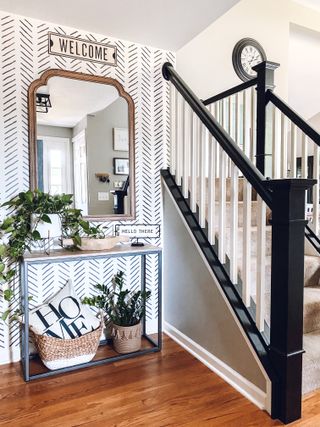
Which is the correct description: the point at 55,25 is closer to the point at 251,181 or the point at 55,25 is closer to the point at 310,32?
the point at 251,181

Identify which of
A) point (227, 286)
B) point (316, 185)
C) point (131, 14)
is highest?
point (131, 14)

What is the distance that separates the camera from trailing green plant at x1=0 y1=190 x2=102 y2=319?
2.05 m

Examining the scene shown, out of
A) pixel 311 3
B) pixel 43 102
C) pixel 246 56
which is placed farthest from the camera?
pixel 311 3

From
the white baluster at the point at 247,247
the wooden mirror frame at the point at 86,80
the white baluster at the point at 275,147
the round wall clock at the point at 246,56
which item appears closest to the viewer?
the white baluster at the point at 247,247

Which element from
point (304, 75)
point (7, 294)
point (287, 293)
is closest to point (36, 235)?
point (7, 294)

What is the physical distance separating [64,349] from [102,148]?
1369 mm

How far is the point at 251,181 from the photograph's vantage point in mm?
1729

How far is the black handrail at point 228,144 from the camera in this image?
1.67 meters

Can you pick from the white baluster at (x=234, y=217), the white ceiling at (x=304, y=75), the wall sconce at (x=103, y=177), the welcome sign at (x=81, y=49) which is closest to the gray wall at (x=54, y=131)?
the wall sconce at (x=103, y=177)

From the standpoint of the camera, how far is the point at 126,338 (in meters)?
2.30

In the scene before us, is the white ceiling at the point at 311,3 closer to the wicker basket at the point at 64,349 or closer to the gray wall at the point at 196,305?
the gray wall at the point at 196,305

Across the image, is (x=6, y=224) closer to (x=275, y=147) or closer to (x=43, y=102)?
(x=43, y=102)

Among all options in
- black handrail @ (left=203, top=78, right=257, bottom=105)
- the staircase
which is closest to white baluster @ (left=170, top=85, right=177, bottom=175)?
the staircase

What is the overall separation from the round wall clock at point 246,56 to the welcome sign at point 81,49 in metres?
1.55
